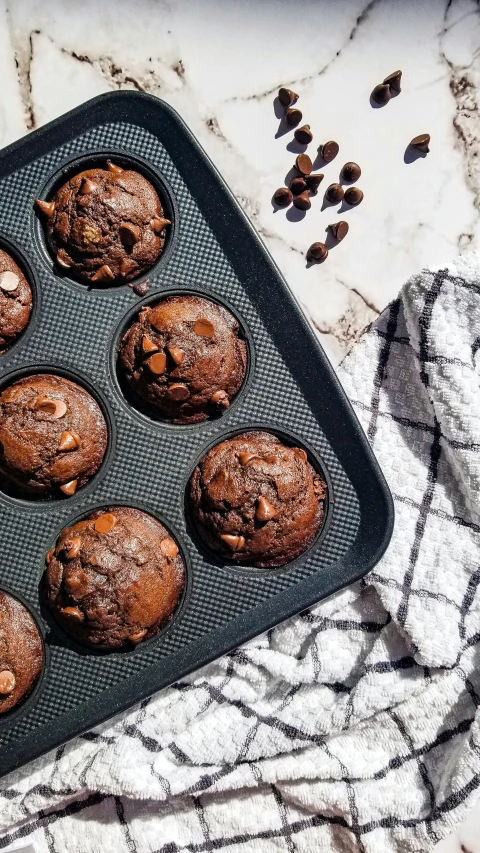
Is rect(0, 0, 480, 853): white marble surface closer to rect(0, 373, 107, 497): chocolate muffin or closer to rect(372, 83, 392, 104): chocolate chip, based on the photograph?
rect(372, 83, 392, 104): chocolate chip

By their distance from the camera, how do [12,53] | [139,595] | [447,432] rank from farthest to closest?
[12,53] → [447,432] → [139,595]

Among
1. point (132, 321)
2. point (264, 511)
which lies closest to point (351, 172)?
point (132, 321)

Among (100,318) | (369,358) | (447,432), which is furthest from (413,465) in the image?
(100,318)

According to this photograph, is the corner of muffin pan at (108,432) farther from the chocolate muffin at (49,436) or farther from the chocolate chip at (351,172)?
the chocolate chip at (351,172)

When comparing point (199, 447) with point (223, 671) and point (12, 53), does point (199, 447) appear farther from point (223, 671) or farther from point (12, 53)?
point (12, 53)

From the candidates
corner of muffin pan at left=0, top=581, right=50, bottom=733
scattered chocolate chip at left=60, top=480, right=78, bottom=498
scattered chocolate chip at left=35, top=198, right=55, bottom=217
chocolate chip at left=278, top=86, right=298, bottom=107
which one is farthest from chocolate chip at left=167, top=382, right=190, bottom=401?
chocolate chip at left=278, top=86, right=298, bottom=107

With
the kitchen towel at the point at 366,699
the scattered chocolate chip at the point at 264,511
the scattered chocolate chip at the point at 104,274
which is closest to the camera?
the scattered chocolate chip at the point at 264,511

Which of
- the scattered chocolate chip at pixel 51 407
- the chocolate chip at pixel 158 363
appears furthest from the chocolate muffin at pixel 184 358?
the scattered chocolate chip at pixel 51 407
